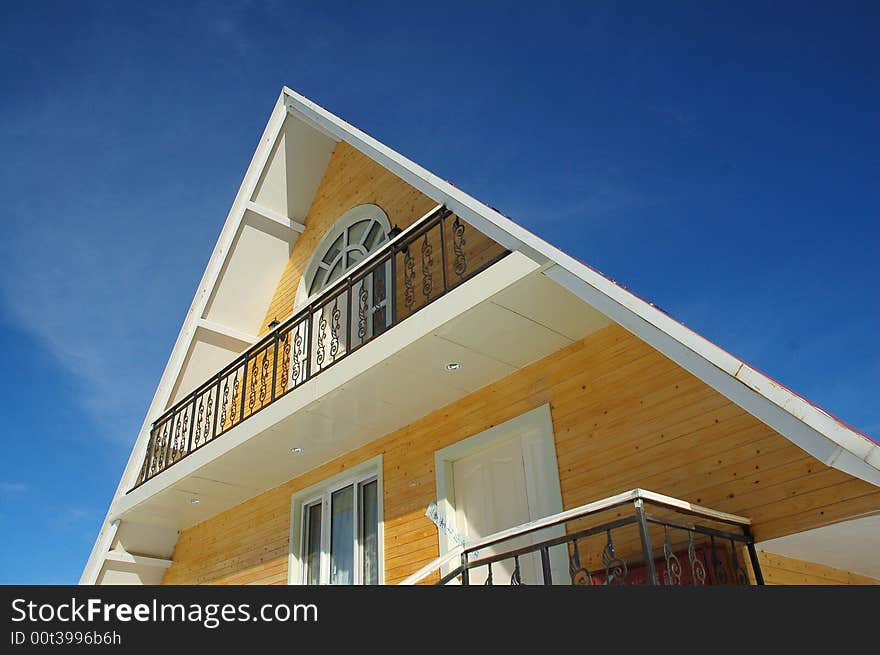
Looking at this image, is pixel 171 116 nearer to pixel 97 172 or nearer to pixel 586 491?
pixel 97 172

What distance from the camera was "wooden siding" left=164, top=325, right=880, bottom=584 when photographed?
5.66 m

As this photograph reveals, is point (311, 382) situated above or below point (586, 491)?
above

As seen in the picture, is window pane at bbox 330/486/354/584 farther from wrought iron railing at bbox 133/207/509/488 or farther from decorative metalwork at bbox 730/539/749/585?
decorative metalwork at bbox 730/539/749/585

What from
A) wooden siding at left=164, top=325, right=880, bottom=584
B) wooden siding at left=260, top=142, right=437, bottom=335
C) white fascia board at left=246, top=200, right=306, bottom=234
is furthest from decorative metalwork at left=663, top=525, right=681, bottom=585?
white fascia board at left=246, top=200, right=306, bottom=234

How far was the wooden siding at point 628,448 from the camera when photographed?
566cm

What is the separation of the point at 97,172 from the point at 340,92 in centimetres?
396

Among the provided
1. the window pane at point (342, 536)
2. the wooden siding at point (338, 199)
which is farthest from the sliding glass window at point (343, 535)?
the wooden siding at point (338, 199)

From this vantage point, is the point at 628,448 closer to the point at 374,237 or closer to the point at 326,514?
the point at 326,514

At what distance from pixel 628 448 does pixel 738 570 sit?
132cm

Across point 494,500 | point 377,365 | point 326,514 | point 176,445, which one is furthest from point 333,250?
point 494,500

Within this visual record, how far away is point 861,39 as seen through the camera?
29.7ft

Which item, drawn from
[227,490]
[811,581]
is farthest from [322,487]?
[811,581]

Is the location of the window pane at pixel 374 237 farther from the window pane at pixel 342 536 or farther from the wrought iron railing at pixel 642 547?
the wrought iron railing at pixel 642 547

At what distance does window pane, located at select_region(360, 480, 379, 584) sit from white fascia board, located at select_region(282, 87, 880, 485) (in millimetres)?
3596
